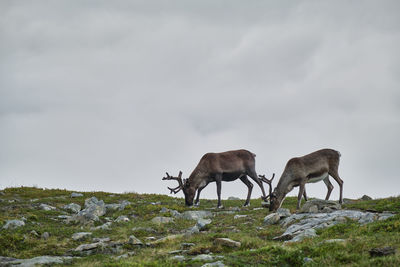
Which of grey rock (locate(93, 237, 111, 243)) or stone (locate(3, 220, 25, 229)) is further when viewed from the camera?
stone (locate(3, 220, 25, 229))

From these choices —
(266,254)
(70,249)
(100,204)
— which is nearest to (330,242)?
(266,254)

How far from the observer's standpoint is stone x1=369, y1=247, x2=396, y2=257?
9045 mm

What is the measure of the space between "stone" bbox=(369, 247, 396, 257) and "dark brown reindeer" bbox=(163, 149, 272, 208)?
15.8 m

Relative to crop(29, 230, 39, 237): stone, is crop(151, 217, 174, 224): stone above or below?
above

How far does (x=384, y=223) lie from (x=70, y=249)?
9.61 m

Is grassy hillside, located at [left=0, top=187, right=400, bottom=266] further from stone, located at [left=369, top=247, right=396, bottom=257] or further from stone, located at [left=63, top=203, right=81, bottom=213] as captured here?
stone, located at [left=63, top=203, right=81, bottom=213]

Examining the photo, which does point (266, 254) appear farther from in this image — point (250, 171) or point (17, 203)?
point (17, 203)

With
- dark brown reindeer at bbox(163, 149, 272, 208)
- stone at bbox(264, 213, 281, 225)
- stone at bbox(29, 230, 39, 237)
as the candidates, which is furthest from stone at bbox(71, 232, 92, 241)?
dark brown reindeer at bbox(163, 149, 272, 208)

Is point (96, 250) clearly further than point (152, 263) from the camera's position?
Yes

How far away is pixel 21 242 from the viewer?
42.6 ft

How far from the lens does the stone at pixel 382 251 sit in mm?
9045

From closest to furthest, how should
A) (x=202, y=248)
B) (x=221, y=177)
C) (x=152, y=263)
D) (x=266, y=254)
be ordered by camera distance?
(x=152, y=263) < (x=266, y=254) < (x=202, y=248) < (x=221, y=177)

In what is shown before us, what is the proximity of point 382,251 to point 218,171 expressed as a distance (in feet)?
53.0

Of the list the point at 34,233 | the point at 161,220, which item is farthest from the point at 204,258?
the point at 161,220
